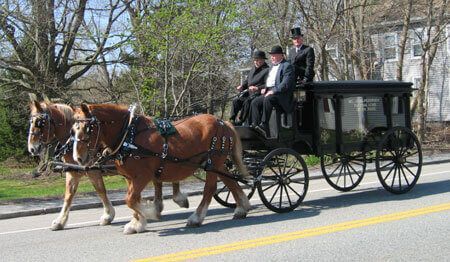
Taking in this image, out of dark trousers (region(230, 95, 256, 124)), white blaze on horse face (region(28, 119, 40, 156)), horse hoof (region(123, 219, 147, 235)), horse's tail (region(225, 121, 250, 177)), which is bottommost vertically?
horse hoof (region(123, 219, 147, 235))

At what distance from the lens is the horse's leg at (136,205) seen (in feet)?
26.2

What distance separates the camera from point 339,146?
10789 millimetres

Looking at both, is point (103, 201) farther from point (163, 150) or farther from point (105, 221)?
point (163, 150)

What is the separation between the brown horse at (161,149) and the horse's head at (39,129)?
77 centimetres

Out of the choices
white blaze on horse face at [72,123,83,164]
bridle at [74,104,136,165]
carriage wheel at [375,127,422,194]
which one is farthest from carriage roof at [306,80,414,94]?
white blaze on horse face at [72,123,83,164]

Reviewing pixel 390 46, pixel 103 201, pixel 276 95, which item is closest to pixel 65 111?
pixel 103 201

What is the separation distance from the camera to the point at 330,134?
10711mm

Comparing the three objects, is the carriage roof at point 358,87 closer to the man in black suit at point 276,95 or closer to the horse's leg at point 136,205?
the man in black suit at point 276,95

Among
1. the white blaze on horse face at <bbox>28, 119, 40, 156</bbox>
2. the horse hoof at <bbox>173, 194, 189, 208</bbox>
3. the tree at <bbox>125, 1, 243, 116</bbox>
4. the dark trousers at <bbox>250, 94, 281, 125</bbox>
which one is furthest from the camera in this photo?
the tree at <bbox>125, 1, 243, 116</bbox>

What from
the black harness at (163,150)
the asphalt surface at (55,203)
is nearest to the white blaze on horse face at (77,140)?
the black harness at (163,150)

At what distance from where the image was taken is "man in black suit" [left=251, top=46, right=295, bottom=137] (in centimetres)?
973

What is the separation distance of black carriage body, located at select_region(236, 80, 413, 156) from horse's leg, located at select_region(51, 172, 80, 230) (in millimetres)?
2855

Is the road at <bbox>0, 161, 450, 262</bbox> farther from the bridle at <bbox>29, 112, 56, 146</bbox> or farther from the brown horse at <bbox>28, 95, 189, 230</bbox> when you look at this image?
the bridle at <bbox>29, 112, 56, 146</bbox>

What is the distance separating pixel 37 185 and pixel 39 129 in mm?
9850
